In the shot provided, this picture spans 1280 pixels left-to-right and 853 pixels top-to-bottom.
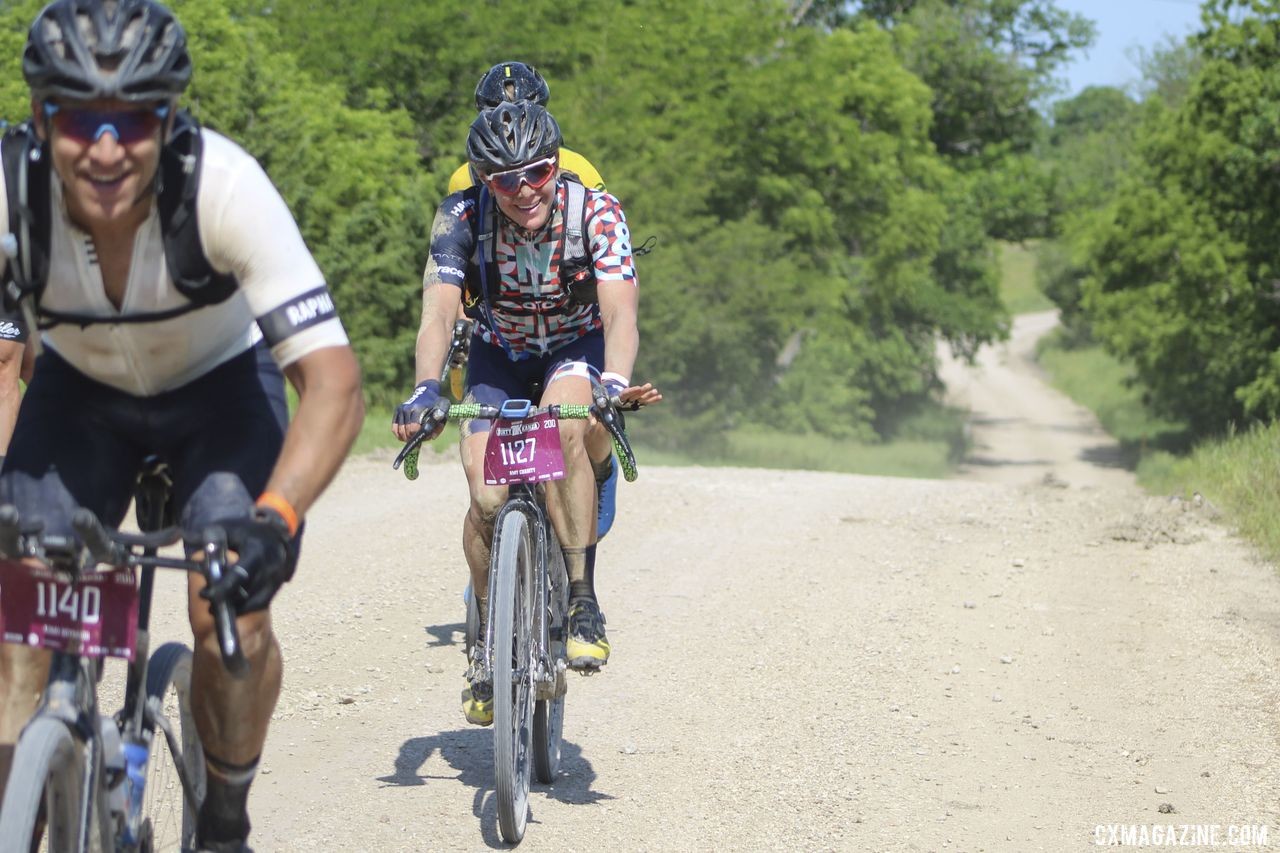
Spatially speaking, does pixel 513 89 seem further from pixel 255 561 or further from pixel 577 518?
pixel 255 561

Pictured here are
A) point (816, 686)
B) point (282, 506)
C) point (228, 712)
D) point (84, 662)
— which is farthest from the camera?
point (816, 686)

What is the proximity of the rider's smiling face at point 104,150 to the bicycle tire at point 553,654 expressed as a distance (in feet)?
9.32

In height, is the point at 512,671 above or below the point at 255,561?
below

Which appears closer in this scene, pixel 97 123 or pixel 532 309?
pixel 97 123

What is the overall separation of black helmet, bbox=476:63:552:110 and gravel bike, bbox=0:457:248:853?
4.24 metres

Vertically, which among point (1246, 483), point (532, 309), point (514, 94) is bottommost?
point (1246, 483)

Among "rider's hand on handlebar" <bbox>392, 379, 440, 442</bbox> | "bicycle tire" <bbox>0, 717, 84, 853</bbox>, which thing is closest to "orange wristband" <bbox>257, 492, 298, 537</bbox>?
"bicycle tire" <bbox>0, 717, 84, 853</bbox>

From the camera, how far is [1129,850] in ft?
17.7

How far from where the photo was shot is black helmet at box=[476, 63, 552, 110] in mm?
7391

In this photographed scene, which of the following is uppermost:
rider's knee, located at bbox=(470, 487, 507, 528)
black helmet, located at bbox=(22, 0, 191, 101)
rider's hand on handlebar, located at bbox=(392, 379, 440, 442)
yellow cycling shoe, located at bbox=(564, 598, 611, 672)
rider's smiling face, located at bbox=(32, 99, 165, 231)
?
black helmet, located at bbox=(22, 0, 191, 101)

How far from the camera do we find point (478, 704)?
218 inches

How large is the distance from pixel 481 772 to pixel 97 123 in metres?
3.48

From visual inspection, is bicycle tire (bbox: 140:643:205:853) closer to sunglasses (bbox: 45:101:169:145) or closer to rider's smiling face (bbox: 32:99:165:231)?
rider's smiling face (bbox: 32:99:165:231)

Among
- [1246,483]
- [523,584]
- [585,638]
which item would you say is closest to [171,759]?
[523,584]
